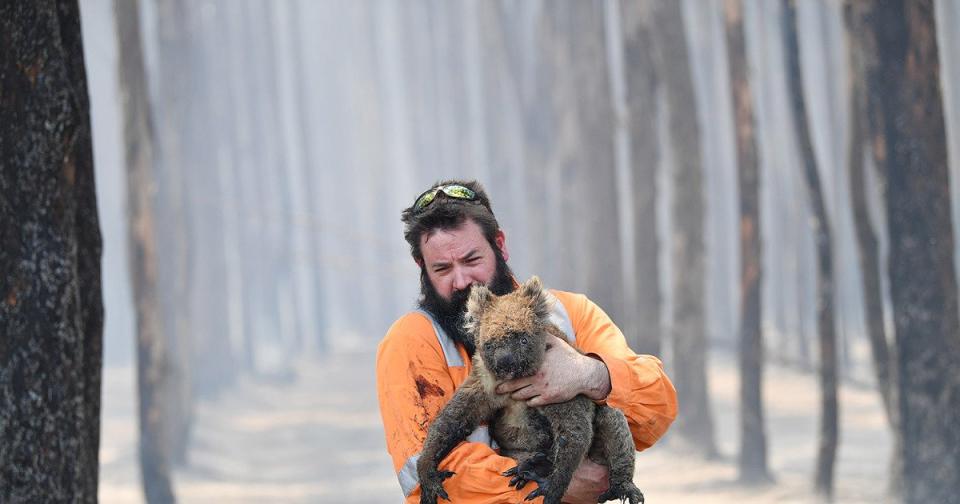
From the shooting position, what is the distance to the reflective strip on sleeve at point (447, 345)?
10.5 feet

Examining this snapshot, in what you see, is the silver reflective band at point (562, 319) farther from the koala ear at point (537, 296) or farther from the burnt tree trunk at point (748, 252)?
the burnt tree trunk at point (748, 252)

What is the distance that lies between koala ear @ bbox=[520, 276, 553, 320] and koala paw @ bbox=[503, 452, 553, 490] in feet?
1.17

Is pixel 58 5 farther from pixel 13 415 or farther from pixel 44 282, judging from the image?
pixel 13 415

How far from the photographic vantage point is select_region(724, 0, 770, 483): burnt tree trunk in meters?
11.4

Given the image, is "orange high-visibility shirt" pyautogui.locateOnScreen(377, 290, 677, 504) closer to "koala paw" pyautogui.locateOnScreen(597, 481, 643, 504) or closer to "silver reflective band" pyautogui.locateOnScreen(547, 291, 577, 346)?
"silver reflective band" pyautogui.locateOnScreen(547, 291, 577, 346)

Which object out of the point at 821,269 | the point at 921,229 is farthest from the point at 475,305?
the point at 821,269

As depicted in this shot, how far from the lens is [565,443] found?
116 inches

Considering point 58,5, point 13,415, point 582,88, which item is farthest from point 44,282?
point 582,88

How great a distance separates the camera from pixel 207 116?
25047mm

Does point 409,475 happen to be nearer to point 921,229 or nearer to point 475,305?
point 475,305

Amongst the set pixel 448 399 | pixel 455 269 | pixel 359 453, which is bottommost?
pixel 359 453

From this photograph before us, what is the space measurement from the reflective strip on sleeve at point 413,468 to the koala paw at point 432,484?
0.05m

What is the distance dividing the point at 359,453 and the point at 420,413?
1358 cm

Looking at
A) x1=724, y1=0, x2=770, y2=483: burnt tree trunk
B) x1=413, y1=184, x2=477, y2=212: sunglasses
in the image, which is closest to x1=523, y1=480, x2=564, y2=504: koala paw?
x1=413, y1=184, x2=477, y2=212: sunglasses
